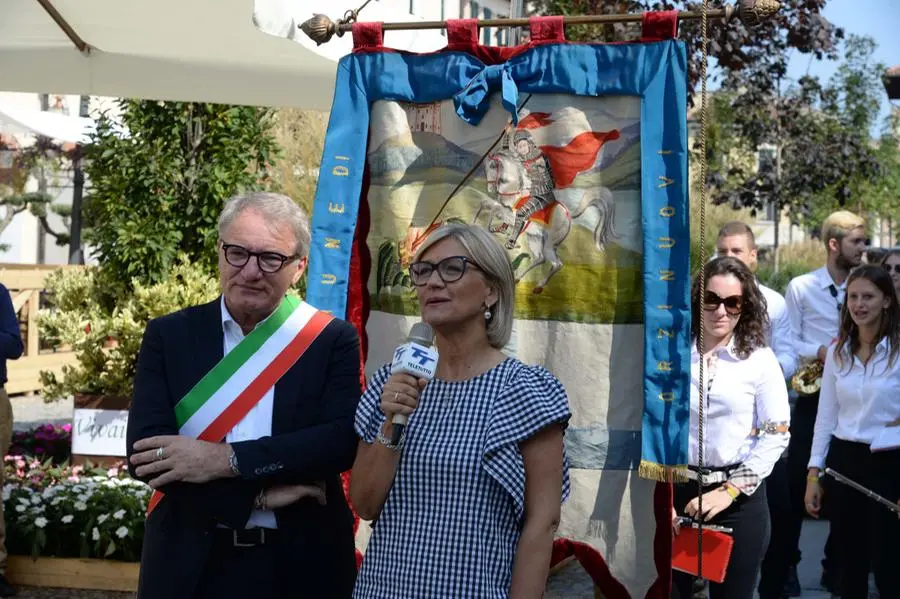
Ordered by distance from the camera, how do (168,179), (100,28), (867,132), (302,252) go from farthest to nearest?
(867,132)
(168,179)
(100,28)
(302,252)

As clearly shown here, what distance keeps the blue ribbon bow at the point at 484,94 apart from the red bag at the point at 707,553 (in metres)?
1.72

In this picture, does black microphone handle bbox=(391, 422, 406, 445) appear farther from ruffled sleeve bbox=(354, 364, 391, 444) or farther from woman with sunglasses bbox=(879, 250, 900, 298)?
woman with sunglasses bbox=(879, 250, 900, 298)

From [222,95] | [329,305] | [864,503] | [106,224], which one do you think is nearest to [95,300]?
[106,224]

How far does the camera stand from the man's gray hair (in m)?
3.34

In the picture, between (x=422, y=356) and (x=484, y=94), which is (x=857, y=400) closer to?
(x=484, y=94)

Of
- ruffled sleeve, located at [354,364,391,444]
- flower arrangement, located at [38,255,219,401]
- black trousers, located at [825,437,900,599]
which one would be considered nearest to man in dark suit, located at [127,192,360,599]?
ruffled sleeve, located at [354,364,391,444]

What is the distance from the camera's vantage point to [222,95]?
23.0 feet

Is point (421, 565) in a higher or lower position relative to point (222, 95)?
lower

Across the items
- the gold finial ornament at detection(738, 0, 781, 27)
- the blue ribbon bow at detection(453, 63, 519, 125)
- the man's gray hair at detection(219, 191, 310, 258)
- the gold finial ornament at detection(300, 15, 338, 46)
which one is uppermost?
the gold finial ornament at detection(300, 15, 338, 46)

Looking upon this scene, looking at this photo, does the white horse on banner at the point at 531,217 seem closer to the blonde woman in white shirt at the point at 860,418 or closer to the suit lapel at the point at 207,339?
the suit lapel at the point at 207,339

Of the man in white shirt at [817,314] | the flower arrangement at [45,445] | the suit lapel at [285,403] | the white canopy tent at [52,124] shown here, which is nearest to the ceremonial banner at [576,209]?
the suit lapel at [285,403]

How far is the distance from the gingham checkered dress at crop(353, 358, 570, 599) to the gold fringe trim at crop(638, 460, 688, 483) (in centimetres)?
120

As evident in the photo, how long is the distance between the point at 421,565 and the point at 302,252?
0.93 metres

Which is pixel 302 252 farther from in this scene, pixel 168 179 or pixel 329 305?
pixel 168 179
